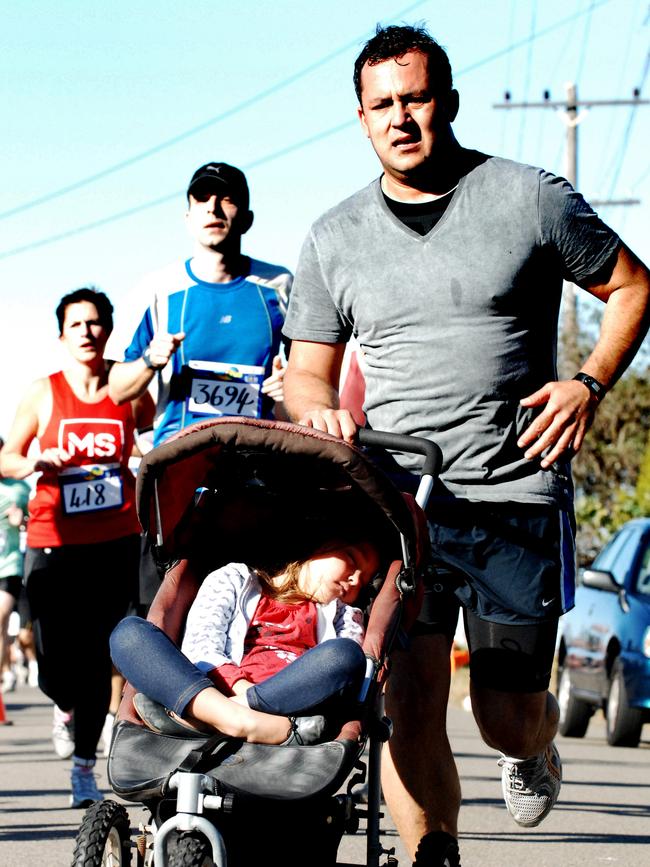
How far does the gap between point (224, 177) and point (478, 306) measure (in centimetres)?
264

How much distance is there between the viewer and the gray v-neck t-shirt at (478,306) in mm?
5223

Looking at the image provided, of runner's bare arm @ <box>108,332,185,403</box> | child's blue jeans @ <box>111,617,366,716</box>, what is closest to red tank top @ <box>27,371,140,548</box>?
runner's bare arm @ <box>108,332,185,403</box>

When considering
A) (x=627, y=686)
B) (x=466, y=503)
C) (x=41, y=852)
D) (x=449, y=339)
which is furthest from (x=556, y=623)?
(x=627, y=686)

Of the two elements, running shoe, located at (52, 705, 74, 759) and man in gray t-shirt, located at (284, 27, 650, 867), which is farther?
running shoe, located at (52, 705, 74, 759)

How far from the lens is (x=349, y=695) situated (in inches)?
174

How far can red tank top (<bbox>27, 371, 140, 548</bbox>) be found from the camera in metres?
8.67

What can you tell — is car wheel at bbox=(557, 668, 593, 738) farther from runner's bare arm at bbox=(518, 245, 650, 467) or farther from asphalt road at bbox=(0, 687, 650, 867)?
runner's bare arm at bbox=(518, 245, 650, 467)

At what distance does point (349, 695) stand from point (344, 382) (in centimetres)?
429

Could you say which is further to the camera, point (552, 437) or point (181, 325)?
point (181, 325)

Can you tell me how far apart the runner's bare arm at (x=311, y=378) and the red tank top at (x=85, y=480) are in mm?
3189

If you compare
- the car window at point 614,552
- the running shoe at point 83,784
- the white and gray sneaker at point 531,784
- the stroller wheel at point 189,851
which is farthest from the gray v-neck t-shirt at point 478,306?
the car window at point 614,552

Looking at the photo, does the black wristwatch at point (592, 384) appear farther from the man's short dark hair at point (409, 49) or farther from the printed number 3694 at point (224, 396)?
the printed number 3694 at point (224, 396)

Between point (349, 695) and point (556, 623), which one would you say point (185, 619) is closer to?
point (349, 695)

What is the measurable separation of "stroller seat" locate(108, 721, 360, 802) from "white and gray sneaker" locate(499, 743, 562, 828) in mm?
1480
